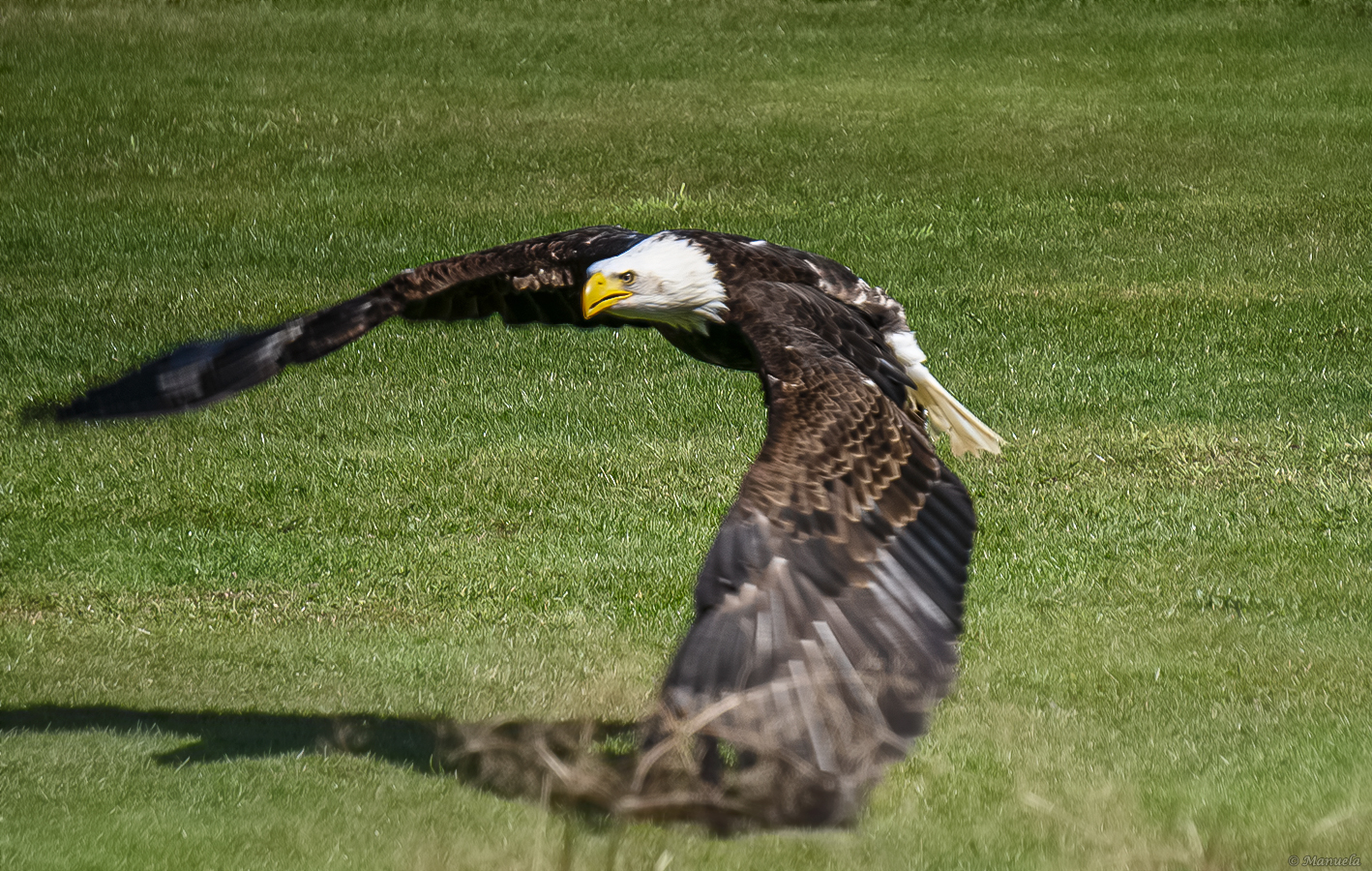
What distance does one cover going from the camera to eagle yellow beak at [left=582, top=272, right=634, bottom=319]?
6160 mm

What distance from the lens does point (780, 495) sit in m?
4.32

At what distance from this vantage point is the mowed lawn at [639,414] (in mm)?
5551

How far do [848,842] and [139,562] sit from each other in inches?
181

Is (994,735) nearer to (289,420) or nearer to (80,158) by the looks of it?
(289,420)

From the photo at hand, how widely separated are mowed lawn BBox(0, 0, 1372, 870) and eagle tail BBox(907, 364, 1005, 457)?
0.94m

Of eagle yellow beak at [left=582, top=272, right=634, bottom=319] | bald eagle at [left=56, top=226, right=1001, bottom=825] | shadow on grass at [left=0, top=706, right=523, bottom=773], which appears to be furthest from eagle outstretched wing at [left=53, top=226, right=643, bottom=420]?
shadow on grass at [left=0, top=706, right=523, bottom=773]

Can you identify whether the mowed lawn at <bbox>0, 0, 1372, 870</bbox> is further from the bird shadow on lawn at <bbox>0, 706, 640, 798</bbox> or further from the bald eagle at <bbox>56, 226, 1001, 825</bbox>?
the bald eagle at <bbox>56, 226, 1001, 825</bbox>

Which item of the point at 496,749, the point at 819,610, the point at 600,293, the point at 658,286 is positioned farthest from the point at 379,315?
the point at 819,610

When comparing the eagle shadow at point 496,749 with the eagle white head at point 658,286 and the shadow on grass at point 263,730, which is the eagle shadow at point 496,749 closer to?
the shadow on grass at point 263,730

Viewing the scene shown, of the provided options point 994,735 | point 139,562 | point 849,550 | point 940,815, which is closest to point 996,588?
point 994,735

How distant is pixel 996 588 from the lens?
7660mm

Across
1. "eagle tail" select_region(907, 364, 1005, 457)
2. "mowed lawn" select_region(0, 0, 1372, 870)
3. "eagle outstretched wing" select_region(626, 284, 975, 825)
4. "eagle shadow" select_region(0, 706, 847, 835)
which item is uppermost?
"eagle outstretched wing" select_region(626, 284, 975, 825)

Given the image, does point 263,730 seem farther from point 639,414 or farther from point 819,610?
point 639,414

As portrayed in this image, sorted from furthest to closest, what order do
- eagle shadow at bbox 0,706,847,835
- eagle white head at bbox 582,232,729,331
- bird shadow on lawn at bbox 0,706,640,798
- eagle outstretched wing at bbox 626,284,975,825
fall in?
eagle white head at bbox 582,232,729,331, bird shadow on lawn at bbox 0,706,640,798, eagle shadow at bbox 0,706,847,835, eagle outstretched wing at bbox 626,284,975,825
